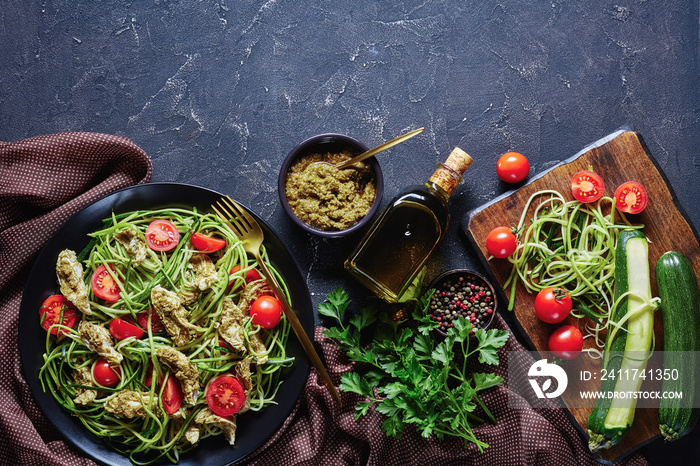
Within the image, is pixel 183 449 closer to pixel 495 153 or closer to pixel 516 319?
pixel 516 319

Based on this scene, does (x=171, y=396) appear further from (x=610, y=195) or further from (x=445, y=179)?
(x=610, y=195)

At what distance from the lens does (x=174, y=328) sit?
2.76 m

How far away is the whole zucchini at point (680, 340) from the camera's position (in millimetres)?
3041

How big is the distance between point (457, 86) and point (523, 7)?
61 centimetres

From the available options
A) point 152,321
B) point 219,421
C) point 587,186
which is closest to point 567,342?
point 587,186

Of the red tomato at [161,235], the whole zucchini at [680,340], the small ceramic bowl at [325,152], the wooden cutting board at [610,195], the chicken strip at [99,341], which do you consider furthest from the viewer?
the wooden cutting board at [610,195]

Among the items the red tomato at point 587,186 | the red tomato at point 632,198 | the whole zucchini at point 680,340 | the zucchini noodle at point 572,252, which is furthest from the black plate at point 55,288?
the whole zucchini at point 680,340

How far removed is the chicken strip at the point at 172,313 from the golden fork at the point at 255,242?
438 mm

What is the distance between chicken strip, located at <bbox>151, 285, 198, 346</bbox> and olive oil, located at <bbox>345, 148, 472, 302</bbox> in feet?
2.97

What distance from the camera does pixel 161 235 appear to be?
111 inches

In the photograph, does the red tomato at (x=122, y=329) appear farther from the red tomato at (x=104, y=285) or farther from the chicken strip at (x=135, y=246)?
the chicken strip at (x=135, y=246)

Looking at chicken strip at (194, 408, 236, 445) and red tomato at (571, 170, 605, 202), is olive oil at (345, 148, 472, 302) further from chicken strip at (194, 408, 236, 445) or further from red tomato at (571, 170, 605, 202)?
chicken strip at (194, 408, 236, 445)

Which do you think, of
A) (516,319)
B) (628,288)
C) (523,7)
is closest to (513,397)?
(516,319)

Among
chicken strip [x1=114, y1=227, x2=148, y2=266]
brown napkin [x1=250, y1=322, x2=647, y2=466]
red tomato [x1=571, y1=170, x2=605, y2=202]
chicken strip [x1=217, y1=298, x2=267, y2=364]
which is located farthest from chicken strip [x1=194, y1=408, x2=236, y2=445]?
red tomato [x1=571, y1=170, x2=605, y2=202]
